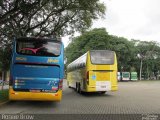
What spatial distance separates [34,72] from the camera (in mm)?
14609

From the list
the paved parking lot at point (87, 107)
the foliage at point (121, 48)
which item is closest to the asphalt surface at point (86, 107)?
the paved parking lot at point (87, 107)

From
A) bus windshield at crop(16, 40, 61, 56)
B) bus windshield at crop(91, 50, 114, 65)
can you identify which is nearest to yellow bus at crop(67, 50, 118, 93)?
bus windshield at crop(91, 50, 114, 65)

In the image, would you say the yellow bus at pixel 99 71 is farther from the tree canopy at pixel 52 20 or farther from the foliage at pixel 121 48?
the foliage at pixel 121 48

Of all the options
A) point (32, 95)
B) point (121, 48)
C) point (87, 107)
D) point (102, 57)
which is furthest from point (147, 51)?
point (32, 95)

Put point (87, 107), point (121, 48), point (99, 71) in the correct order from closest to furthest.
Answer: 1. point (87, 107)
2. point (99, 71)
3. point (121, 48)

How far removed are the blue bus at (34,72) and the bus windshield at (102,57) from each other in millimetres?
6911

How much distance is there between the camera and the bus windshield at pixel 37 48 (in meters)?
14.8

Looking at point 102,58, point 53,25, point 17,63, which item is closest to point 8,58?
point 53,25

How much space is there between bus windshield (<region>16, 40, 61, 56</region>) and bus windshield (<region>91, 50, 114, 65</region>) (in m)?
6.76

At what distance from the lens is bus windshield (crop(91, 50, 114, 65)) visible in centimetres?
2161

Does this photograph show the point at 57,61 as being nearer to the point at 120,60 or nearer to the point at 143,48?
the point at 120,60

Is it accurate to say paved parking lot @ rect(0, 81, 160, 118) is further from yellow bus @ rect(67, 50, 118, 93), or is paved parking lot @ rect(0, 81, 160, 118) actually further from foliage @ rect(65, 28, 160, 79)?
foliage @ rect(65, 28, 160, 79)

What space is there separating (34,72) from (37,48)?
3.86 ft

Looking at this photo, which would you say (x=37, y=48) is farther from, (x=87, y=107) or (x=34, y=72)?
(x=87, y=107)
